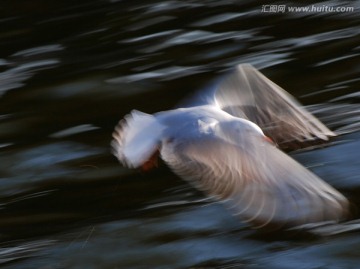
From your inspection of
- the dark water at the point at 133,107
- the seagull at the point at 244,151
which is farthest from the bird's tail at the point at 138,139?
the dark water at the point at 133,107

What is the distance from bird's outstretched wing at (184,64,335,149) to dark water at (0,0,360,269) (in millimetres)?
397

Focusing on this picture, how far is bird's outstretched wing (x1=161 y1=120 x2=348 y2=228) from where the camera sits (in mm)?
3346

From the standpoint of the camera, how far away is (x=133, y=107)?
556cm

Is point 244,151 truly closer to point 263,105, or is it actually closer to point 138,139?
point 138,139

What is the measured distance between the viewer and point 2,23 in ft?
23.4

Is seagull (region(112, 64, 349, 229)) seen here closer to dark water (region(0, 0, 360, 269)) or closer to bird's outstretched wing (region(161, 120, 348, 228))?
bird's outstretched wing (region(161, 120, 348, 228))

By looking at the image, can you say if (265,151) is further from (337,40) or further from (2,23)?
(2,23)

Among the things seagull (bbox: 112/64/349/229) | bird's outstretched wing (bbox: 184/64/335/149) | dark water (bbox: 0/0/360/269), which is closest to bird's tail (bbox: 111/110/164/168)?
seagull (bbox: 112/64/349/229)

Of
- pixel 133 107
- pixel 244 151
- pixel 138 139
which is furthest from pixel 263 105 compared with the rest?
pixel 133 107

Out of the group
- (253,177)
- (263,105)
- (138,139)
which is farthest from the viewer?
(263,105)

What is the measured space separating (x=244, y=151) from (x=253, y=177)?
0.09m

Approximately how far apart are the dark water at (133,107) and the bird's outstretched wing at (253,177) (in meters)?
0.45

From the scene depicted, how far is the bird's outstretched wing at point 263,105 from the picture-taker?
13.4ft

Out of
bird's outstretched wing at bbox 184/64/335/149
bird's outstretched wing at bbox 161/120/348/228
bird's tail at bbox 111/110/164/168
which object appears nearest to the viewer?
bird's outstretched wing at bbox 161/120/348/228
